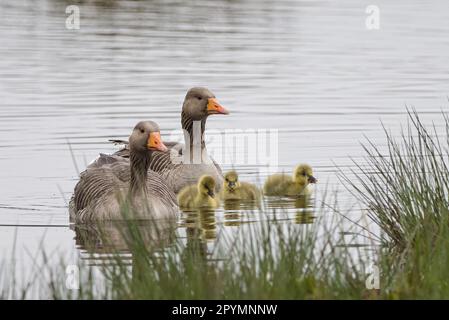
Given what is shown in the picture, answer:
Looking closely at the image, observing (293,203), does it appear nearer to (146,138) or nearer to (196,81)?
(146,138)

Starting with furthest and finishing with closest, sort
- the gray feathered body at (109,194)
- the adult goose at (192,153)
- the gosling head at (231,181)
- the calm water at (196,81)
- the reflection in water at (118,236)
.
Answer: the adult goose at (192,153) → the calm water at (196,81) → the gosling head at (231,181) → the gray feathered body at (109,194) → the reflection in water at (118,236)

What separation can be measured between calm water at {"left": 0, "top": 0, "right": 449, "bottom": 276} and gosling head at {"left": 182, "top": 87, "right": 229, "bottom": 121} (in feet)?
2.83

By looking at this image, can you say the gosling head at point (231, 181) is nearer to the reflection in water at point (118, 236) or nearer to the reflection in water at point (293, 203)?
the reflection in water at point (293, 203)

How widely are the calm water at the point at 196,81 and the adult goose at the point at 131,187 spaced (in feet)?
0.94

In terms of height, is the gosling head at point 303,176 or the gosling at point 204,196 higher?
the gosling head at point 303,176

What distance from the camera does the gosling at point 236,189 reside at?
13.7 m

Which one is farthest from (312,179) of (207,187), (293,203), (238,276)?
Answer: (238,276)

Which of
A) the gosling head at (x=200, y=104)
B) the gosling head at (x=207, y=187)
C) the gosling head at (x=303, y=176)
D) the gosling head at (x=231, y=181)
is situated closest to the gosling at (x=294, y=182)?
the gosling head at (x=303, y=176)

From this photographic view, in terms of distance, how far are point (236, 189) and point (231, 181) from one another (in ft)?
0.53

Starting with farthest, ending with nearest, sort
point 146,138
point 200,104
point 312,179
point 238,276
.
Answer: point 200,104
point 312,179
point 146,138
point 238,276

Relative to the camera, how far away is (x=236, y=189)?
13.8m

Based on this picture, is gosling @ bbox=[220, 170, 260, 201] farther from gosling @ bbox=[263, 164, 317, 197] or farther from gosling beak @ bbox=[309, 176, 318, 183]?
gosling beak @ bbox=[309, 176, 318, 183]
